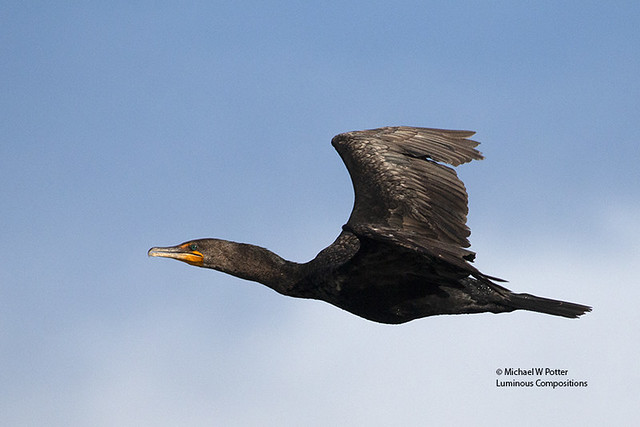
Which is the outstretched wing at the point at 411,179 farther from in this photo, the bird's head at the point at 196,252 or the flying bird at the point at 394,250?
the bird's head at the point at 196,252

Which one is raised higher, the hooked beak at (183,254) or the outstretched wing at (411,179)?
the outstretched wing at (411,179)

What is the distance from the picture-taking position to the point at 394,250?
7137 millimetres

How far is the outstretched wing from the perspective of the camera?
8.59 meters

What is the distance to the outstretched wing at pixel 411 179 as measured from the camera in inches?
338

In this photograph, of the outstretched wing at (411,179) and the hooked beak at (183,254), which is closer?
the hooked beak at (183,254)

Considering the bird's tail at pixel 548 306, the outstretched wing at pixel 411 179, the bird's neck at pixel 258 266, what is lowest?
the bird's tail at pixel 548 306

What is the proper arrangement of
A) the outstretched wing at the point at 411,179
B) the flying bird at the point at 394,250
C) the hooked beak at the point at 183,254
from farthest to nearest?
the outstretched wing at the point at 411,179
the hooked beak at the point at 183,254
the flying bird at the point at 394,250

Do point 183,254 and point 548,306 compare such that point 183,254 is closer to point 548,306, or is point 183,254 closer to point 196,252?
point 196,252

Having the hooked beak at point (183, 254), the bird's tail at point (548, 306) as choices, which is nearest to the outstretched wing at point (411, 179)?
the bird's tail at point (548, 306)

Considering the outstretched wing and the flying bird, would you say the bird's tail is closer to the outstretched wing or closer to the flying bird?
the flying bird

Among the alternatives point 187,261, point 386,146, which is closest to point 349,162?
point 386,146

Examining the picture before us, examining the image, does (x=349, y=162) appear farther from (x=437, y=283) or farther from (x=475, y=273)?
(x=475, y=273)

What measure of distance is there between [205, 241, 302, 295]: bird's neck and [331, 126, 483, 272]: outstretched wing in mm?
810

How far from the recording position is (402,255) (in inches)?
284
